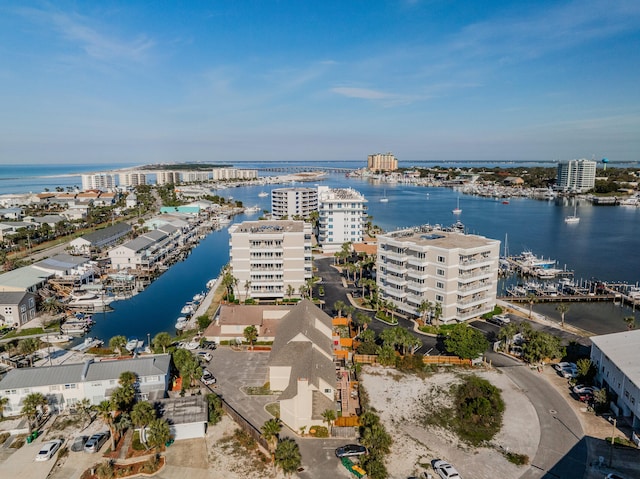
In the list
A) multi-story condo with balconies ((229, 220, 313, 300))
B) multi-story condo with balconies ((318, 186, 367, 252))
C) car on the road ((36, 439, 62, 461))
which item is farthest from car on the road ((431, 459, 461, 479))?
multi-story condo with balconies ((318, 186, 367, 252))

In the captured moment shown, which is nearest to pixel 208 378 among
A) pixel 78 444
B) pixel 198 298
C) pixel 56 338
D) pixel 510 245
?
pixel 78 444

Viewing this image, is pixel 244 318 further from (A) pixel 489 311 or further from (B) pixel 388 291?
(A) pixel 489 311

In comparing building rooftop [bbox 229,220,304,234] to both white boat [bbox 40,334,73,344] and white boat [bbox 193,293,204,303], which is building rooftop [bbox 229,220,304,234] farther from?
white boat [bbox 40,334,73,344]

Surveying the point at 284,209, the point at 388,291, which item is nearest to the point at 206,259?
the point at 284,209

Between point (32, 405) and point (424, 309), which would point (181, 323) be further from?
point (424, 309)

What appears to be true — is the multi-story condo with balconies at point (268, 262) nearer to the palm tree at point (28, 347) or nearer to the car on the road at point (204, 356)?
the car on the road at point (204, 356)

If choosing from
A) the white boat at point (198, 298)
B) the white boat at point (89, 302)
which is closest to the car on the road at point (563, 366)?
the white boat at point (198, 298)

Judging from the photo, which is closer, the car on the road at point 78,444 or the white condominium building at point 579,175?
the car on the road at point 78,444
